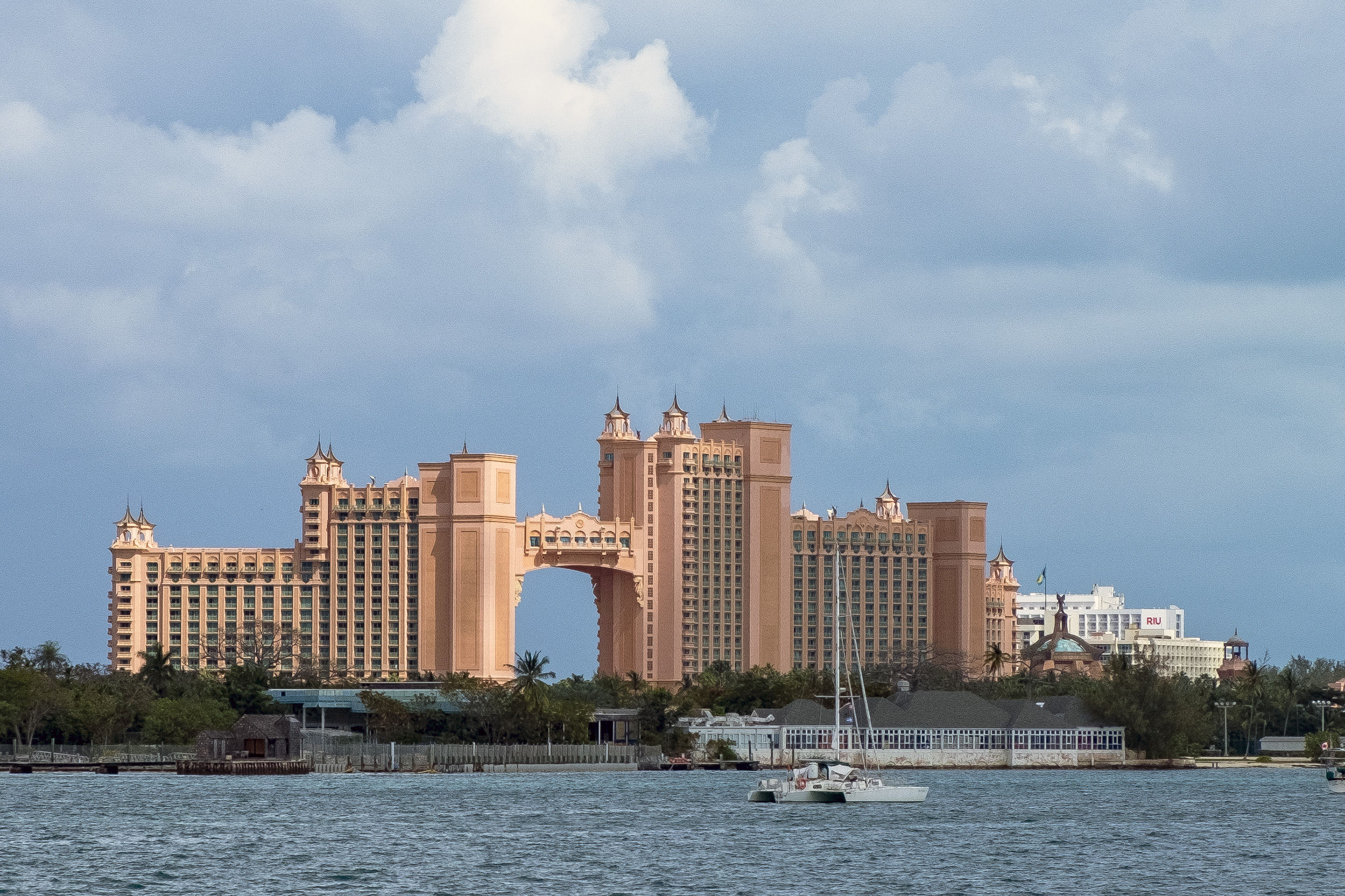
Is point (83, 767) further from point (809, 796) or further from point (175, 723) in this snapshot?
point (809, 796)

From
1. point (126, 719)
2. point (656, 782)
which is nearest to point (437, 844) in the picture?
point (656, 782)

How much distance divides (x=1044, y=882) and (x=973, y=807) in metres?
47.2

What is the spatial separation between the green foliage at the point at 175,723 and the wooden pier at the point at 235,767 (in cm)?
1125

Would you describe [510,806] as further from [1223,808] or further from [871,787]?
[1223,808]

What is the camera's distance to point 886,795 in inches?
5556

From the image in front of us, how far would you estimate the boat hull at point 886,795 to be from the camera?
5522 inches

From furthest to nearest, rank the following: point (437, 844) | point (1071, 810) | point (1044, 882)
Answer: point (1071, 810), point (437, 844), point (1044, 882)

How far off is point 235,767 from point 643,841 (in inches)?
2815

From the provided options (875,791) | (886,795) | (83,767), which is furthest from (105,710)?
(886,795)

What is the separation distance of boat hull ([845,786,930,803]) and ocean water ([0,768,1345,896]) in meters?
0.85

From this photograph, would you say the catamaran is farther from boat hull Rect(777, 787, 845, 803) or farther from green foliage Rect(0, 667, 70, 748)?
green foliage Rect(0, 667, 70, 748)

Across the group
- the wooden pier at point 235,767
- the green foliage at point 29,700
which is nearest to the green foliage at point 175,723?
the green foliage at point 29,700

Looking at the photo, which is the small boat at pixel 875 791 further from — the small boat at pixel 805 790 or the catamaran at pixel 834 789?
the small boat at pixel 805 790

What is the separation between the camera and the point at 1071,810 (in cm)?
13875
